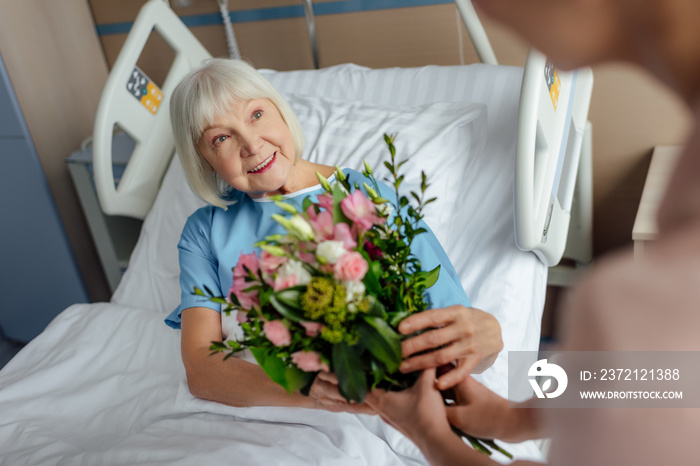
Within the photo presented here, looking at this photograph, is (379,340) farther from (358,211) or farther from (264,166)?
(264,166)

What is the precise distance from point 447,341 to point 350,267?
291 millimetres

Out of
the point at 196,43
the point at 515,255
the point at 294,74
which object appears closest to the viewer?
the point at 515,255

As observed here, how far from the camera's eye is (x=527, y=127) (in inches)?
56.0

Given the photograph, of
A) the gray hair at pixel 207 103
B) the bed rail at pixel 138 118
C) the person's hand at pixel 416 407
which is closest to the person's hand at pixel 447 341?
the person's hand at pixel 416 407

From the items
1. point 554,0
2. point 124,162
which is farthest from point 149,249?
point 554,0

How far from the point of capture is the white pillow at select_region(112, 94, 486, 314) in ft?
6.10

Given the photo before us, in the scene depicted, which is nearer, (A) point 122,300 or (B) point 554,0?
(B) point 554,0

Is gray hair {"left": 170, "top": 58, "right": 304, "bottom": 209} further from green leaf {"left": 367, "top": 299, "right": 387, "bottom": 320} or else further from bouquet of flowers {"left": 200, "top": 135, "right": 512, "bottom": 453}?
green leaf {"left": 367, "top": 299, "right": 387, "bottom": 320}

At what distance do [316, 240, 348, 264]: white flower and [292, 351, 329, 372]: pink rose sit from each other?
0.49ft

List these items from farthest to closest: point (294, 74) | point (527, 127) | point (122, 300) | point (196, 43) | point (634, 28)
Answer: point (196, 43) < point (294, 74) < point (122, 300) < point (527, 127) < point (634, 28)

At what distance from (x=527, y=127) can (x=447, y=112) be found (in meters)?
0.58

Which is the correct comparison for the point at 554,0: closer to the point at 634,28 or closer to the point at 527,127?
the point at 634,28

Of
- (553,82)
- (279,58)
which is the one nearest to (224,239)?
(553,82)

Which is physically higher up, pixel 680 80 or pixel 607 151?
pixel 680 80
